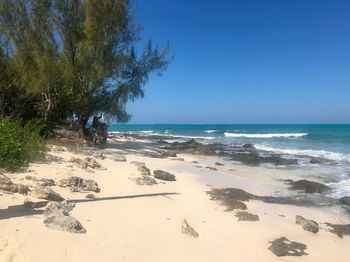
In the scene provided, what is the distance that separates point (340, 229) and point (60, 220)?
17.8ft

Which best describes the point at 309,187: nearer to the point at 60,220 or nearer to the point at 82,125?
the point at 60,220

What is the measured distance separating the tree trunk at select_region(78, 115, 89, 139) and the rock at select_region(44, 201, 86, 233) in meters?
15.0

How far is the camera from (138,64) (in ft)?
71.2

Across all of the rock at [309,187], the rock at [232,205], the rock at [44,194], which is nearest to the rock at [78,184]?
the rock at [44,194]

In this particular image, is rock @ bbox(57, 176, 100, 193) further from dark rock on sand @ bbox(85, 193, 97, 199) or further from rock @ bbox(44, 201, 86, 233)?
rock @ bbox(44, 201, 86, 233)

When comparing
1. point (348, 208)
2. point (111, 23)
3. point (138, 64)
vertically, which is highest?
point (111, 23)

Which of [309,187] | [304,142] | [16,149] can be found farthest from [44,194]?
[304,142]

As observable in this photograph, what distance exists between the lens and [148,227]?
6.34 m

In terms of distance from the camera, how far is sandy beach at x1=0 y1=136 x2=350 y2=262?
5.05 metres

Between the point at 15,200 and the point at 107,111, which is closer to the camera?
the point at 15,200

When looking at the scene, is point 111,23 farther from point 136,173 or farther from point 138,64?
point 136,173

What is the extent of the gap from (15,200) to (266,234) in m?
4.43

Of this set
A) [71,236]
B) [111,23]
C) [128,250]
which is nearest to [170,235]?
[128,250]

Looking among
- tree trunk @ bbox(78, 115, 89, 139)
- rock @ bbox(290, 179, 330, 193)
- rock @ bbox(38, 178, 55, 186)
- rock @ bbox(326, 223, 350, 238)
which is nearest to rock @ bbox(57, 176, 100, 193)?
rock @ bbox(38, 178, 55, 186)
